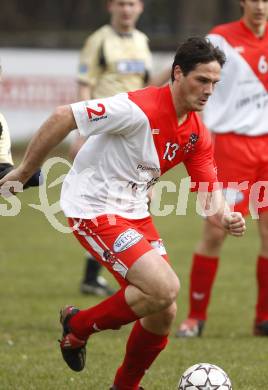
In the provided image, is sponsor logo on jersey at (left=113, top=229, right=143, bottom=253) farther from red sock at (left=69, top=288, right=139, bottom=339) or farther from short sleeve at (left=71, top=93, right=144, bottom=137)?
short sleeve at (left=71, top=93, right=144, bottom=137)

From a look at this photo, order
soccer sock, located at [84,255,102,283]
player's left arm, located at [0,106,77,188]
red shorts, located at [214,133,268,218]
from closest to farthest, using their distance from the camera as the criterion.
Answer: player's left arm, located at [0,106,77,188] → red shorts, located at [214,133,268,218] → soccer sock, located at [84,255,102,283]

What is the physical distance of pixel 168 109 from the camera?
5379mm

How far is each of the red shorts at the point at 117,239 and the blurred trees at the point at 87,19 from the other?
1753 centimetres

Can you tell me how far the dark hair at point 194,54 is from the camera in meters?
5.31

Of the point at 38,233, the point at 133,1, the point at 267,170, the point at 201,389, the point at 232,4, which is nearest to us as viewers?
the point at 201,389

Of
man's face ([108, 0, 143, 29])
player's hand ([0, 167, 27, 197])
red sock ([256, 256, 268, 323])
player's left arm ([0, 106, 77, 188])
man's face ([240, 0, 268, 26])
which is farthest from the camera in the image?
man's face ([108, 0, 143, 29])

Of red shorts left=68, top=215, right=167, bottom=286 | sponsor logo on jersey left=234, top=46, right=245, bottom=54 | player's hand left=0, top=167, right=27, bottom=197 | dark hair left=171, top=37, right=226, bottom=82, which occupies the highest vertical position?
dark hair left=171, top=37, right=226, bottom=82

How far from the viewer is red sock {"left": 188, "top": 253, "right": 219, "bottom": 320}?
24.3 feet

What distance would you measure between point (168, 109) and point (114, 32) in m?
3.66

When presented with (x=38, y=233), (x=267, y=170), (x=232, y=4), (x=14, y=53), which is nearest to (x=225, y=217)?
(x=267, y=170)

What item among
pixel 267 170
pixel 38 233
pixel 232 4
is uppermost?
pixel 267 170

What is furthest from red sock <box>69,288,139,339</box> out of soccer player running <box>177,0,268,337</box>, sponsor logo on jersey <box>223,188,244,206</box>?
sponsor logo on jersey <box>223,188,244,206</box>

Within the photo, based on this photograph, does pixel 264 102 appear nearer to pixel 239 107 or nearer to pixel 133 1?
pixel 239 107

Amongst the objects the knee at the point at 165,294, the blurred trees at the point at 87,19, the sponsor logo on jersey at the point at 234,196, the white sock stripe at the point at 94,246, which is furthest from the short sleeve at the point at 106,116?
the blurred trees at the point at 87,19
